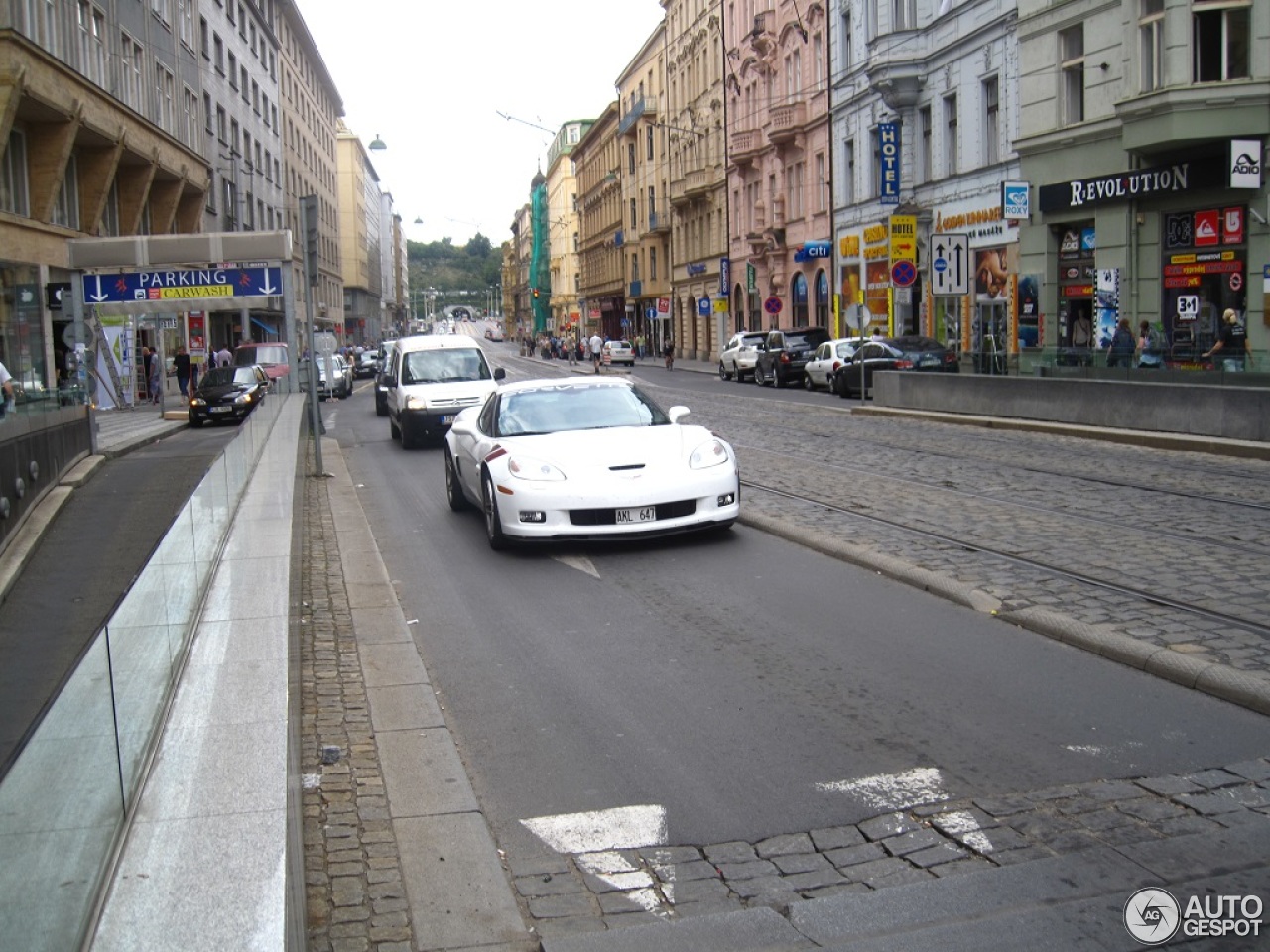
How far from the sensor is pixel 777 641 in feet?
23.7

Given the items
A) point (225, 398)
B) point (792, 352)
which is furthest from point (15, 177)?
point (792, 352)

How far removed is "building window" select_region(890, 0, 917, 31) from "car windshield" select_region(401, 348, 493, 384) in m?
21.2

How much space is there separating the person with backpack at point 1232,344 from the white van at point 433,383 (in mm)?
10673

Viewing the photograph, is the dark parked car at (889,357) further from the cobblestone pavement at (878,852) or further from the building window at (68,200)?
the cobblestone pavement at (878,852)

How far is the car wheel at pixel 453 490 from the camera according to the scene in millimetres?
12844

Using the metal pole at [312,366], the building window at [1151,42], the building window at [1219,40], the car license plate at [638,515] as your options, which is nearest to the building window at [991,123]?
the building window at [1151,42]

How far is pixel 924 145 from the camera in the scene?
3816 centimetres

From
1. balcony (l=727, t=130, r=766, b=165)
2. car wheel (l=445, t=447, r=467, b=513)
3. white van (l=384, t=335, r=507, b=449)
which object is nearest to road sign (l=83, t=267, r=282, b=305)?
white van (l=384, t=335, r=507, b=449)

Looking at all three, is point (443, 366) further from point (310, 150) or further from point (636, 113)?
point (310, 150)

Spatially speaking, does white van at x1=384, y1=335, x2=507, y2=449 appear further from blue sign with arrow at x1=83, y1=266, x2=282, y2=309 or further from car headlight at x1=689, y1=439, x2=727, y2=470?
car headlight at x1=689, y1=439, x2=727, y2=470

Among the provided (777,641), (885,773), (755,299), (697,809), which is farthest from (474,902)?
(755,299)

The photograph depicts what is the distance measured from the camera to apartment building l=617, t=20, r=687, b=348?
7631 cm

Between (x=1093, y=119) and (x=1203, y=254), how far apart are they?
4518 millimetres

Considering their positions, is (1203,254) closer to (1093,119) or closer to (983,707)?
(1093,119)
